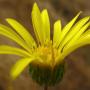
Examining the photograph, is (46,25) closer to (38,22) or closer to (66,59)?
(38,22)

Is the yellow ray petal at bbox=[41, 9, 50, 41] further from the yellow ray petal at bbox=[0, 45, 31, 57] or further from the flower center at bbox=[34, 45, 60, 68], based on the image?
Result: the yellow ray petal at bbox=[0, 45, 31, 57]

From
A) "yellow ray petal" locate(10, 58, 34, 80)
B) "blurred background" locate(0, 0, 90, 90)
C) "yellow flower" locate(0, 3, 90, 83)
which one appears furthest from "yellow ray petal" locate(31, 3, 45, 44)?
"blurred background" locate(0, 0, 90, 90)

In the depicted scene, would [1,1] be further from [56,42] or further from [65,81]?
[56,42]

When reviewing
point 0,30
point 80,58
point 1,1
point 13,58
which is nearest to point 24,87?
point 13,58

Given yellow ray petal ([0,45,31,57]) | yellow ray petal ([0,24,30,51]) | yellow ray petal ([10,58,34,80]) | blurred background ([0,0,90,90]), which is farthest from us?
blurred background ([0,0,90,90])

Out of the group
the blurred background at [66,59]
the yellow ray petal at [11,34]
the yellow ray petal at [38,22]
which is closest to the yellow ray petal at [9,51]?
the yellow ray petal at [11,34]
